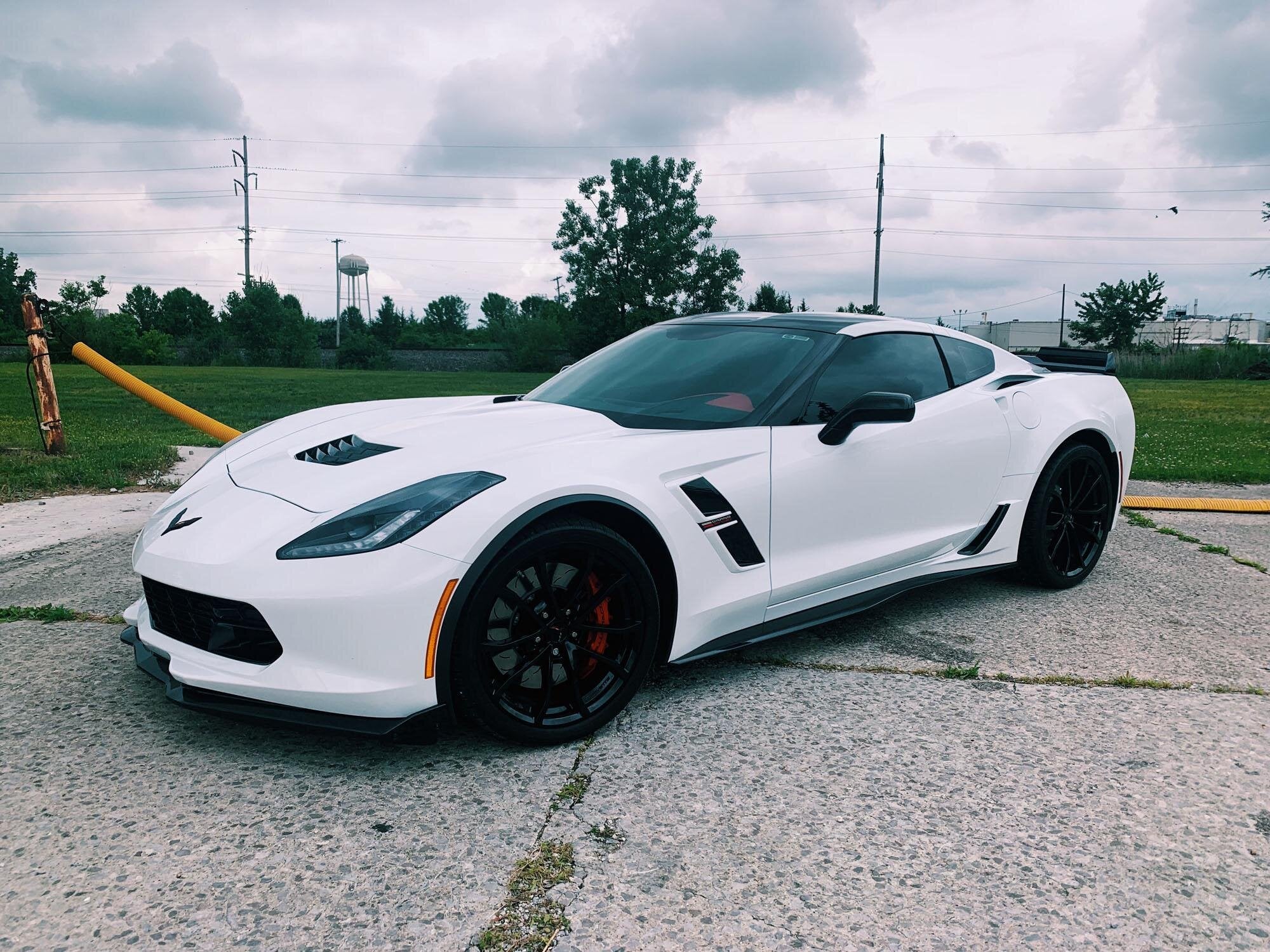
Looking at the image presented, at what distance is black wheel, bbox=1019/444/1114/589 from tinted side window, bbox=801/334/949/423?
2.63 ft

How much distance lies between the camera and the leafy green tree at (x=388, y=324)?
107 meters

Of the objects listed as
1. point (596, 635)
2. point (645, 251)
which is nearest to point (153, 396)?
point (596, 635)

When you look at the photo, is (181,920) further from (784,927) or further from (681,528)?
(681,528)

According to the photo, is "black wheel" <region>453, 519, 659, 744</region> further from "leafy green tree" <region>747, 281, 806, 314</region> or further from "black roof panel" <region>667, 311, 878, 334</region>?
"leafy green tree" <region>747, 281, 806, 314</region>

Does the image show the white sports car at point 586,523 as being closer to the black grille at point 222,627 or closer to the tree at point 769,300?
the black grille at point 222,627

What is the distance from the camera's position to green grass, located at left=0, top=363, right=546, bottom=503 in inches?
281

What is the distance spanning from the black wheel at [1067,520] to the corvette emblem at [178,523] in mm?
3406

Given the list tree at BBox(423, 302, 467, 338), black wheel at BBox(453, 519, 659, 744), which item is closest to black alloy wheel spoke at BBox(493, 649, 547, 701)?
black wheel at BBox(453, 519, 659, 744)

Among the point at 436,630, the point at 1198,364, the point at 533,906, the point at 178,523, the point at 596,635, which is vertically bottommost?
the point at 533,906

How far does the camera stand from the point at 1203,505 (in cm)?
673

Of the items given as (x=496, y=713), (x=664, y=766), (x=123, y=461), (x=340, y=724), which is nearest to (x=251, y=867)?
(x=340, y=724)

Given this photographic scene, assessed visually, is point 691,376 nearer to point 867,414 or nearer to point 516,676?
point 867,414

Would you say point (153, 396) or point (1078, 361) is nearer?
point (1078, 361)

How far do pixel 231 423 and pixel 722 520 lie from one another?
1238 cm
